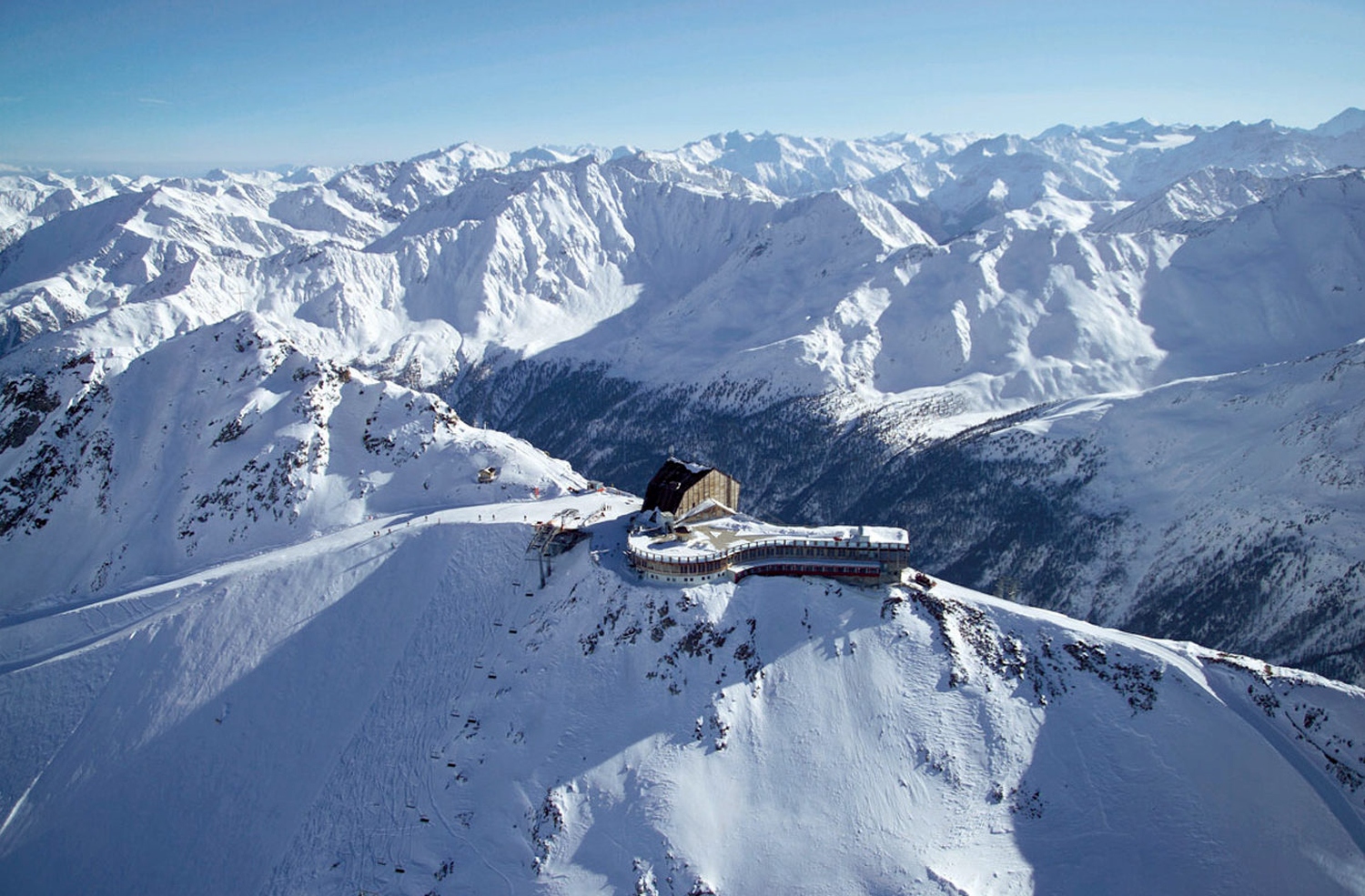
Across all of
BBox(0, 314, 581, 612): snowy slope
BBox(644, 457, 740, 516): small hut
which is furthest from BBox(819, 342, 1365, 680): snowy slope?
BBox(0, 314, 581, 612): snowy slope

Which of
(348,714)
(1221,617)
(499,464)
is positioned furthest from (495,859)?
(1221,617)

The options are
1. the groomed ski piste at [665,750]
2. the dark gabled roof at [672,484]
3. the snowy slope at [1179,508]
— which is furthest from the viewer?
the snowy slope at [1179,508]

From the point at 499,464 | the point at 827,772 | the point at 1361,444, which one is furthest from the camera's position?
the point at 1361,444

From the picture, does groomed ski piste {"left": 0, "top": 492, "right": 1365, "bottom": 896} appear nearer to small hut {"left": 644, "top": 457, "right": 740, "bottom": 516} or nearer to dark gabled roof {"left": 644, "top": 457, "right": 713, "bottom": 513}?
dark gabled roof {"left": 644, "top": 457, "right": 713, "bottom": 513}

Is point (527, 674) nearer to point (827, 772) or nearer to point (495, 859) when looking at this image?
point (495, 859)

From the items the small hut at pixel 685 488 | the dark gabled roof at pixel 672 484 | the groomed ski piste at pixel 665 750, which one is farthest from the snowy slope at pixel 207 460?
the groomed ski piste at pixel 665 750

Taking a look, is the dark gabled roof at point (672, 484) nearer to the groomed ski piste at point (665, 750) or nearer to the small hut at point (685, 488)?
the small hut at point (685, 488)

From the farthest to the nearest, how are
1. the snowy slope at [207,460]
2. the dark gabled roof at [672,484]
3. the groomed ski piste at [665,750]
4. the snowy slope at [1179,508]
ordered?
1. the snowy slope at [1179,508]
2. the snowy slope at [207,460]
3. the dark gabled roof at [672,484]
4. the groomed ski piste at [665,750]

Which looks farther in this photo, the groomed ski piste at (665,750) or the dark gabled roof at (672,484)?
the dark gabled roof at (672,484)
